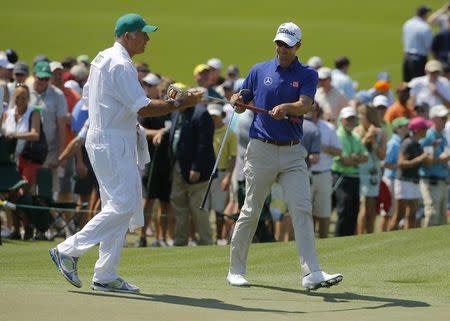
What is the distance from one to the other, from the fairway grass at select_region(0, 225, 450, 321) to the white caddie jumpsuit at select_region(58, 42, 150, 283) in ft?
1.59

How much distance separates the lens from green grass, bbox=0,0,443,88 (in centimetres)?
3145

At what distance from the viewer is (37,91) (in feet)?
56.4

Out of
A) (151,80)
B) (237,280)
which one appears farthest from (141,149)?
(151,80)

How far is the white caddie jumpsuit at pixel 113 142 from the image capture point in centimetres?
1020

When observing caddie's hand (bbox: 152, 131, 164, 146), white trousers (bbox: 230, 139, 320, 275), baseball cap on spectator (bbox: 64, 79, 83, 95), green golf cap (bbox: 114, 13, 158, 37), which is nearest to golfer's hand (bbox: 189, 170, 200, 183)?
caddie's hand (bbox: 152, 131, 164, 146)

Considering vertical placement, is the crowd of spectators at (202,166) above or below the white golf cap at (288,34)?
below

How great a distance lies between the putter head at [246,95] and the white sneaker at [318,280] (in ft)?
4.96

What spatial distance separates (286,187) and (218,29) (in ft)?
78.4

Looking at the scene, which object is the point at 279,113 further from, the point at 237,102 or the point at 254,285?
the point at 254,285

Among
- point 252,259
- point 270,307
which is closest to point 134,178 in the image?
point 270,307

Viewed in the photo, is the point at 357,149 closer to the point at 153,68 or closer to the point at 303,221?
the point at 303,221

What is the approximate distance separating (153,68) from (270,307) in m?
20.6

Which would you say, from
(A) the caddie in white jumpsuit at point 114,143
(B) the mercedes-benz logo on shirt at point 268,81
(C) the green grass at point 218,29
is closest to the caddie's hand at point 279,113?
(B) the mercedes-benz logo on shirt at point 268,81

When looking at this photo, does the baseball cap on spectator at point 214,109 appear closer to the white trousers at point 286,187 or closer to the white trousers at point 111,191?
the white trousers at point 286,187
